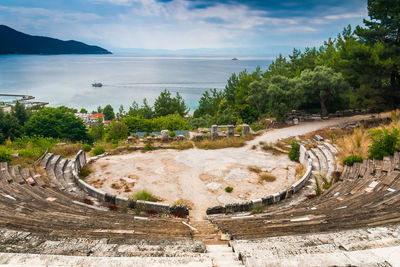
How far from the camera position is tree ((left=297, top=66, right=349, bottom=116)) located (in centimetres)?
2217

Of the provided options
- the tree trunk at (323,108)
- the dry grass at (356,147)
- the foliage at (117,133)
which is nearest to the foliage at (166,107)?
the foliage at (117,133)

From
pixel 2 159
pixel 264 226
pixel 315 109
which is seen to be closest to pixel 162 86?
pixel 315 109

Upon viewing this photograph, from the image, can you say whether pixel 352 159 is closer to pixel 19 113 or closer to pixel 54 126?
pixel 54 126

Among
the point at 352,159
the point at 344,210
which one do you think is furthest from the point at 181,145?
the point at 344,210

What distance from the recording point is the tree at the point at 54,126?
40094 mm

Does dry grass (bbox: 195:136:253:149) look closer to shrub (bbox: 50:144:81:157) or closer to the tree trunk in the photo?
shrub (bbox: 50:144:81:157)

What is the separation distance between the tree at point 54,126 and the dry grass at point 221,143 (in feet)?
105

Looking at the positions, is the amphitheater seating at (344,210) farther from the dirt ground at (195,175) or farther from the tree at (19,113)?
the tree at (19,113)

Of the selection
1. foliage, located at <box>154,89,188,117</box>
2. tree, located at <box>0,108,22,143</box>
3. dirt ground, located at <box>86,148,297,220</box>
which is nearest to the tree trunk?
dirt ground, located at <box>86,148,297,220</box>

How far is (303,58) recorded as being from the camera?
46.1m

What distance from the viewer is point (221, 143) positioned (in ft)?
58.9

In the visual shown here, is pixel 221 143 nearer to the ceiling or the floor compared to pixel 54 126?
nearer to the ceiling

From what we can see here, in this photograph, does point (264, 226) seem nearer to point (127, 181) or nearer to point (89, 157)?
point (127, 181)

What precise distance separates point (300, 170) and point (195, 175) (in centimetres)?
545
